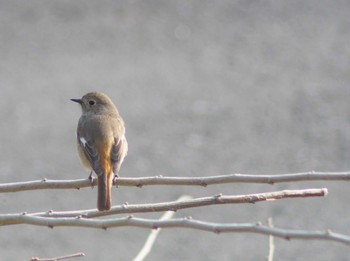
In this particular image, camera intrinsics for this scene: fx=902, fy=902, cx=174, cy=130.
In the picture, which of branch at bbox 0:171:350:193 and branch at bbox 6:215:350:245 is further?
branch at bbox 0:171:350:193

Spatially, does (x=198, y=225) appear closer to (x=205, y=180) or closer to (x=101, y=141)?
(x=205, y=180)

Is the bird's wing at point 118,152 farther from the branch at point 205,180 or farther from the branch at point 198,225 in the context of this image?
the branch at point 198,225

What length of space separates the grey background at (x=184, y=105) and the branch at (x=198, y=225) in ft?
22.2

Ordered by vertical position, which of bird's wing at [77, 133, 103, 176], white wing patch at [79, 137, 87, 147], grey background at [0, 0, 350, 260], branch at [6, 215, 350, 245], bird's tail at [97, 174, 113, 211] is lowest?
branch at [6, 215, 350, 245]

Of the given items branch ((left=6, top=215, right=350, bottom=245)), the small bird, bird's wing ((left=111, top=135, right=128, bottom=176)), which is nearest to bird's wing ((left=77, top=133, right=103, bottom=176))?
the small bird

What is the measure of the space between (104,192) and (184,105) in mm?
7798

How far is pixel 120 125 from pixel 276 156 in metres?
5.60

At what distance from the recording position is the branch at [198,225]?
9.02 ft

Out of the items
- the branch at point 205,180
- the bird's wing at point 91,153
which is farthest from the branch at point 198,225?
the bird's wing at point 91,153

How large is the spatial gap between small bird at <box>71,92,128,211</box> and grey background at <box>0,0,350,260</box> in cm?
341

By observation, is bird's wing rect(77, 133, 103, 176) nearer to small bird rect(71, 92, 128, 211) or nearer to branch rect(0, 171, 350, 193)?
small bird rect(71, 92, 128, 211)

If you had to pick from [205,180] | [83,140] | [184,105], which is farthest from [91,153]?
[184,105]

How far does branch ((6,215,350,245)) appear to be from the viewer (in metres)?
2.75

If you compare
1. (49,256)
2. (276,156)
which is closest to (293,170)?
(276,156)
